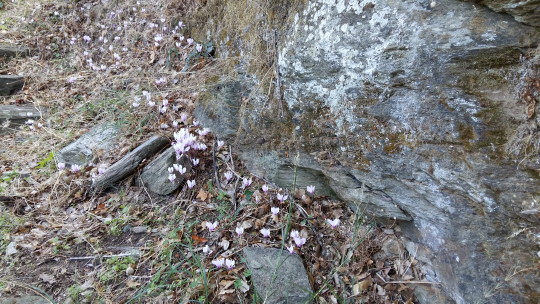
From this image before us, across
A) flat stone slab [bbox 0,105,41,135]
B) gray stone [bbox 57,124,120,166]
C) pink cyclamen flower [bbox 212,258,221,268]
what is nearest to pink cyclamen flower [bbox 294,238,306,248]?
pink cyclamen flower [bbox 212,258,221,268]

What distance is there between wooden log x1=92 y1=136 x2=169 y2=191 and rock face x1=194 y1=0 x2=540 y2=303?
123cm

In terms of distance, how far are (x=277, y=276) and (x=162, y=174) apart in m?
1.54

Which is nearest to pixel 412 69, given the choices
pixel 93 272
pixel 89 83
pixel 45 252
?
pixel 93 272

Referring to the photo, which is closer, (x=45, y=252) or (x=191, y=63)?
(x=45, y=252)

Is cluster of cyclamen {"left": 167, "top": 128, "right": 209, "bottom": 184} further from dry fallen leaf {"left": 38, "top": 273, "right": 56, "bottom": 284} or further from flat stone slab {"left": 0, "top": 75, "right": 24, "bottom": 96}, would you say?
flat stone slab {"left": 0, "top": 75, "right": 24, "bottom": 96}

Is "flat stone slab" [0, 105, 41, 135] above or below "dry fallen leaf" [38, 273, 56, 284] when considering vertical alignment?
above

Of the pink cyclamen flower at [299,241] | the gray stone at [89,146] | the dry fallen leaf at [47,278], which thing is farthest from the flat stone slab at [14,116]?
the pink cyclamen flower at [299,241]

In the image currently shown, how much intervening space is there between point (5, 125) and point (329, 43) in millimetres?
4381

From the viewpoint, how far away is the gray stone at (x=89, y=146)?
3.75 metres

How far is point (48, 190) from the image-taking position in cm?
358

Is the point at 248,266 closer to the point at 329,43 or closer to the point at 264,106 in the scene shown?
the point at 264,106

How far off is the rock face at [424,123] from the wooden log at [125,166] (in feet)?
4.03

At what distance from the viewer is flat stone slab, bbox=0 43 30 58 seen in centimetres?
582

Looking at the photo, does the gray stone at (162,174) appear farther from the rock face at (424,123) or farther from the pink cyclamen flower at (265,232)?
the pink cyclamen flower at (265,232)
